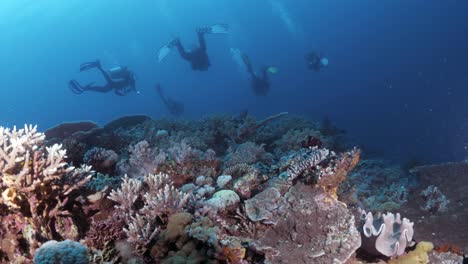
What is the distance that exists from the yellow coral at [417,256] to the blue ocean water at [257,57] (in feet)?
108

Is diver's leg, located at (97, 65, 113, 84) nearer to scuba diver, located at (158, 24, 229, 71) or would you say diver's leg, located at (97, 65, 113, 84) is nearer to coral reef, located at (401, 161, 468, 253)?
scuba diver, located at (158, 24, 229, 71)

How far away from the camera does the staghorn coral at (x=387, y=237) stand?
3.85 m

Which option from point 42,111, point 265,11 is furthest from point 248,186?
point 265,11

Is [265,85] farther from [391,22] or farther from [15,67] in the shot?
[15,67]

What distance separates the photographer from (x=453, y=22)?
93312 millimetres

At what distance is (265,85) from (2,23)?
125 metres

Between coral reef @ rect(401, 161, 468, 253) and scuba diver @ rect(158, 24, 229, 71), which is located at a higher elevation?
scuba diver @ rect(158, 24, 229, 71)

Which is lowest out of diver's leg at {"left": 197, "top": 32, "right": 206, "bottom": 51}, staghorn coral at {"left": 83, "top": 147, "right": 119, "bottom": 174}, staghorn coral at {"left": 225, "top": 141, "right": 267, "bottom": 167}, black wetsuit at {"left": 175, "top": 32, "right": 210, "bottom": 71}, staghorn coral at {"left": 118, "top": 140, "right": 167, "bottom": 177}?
staghorn coral at {"left": 225, "top": 141, "right": 267, "bottom": 167}

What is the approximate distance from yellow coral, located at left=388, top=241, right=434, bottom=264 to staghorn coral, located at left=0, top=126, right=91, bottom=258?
3900 mm

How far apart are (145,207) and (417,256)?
3.36 meters

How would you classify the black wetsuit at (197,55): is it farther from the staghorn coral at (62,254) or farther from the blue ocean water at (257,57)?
the blue ocean water at (257,57)

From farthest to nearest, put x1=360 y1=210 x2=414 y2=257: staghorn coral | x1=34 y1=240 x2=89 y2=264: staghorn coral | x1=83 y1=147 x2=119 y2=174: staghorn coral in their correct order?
1. x1=83 y1=147 x2=119 y2=174: staghorn coral
2. x1=360 y1=210 x2=414 y2=257: staghorn coral
3. x1=34 y1=240 x2=89 y2=264: staghorn coral

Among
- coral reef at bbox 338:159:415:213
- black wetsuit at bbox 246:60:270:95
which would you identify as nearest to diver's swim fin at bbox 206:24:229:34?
black wetsuit at bbox 246:60:270:95

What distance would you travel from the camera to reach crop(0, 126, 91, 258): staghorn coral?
3.36 meters
